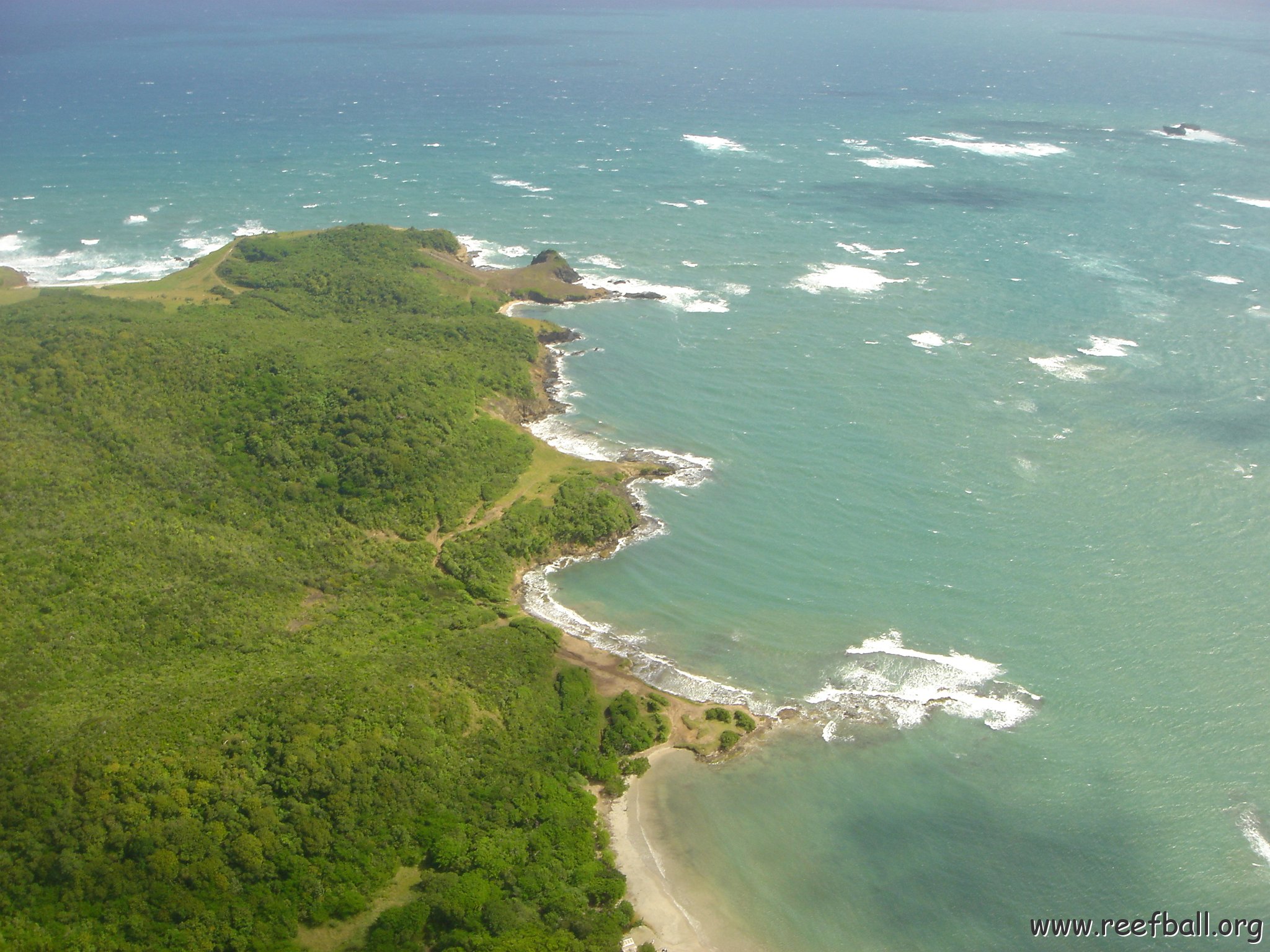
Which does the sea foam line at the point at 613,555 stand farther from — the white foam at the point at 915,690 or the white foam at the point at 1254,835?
the white foam at the point at 1254,835

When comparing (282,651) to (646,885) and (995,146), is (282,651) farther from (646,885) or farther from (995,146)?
(995,146)

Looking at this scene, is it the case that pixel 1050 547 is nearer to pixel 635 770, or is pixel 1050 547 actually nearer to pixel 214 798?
pixel 635 770

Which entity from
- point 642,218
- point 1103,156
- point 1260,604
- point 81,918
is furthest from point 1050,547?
point 1103,156

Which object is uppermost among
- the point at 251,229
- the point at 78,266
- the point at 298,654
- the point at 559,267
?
the point at 251,229

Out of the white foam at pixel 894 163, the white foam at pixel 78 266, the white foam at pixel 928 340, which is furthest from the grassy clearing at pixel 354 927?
the white foam at pixel 894 163

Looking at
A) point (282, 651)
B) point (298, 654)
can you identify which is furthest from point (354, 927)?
point (282, 651)

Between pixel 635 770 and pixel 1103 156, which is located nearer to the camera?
pixel 635 770
